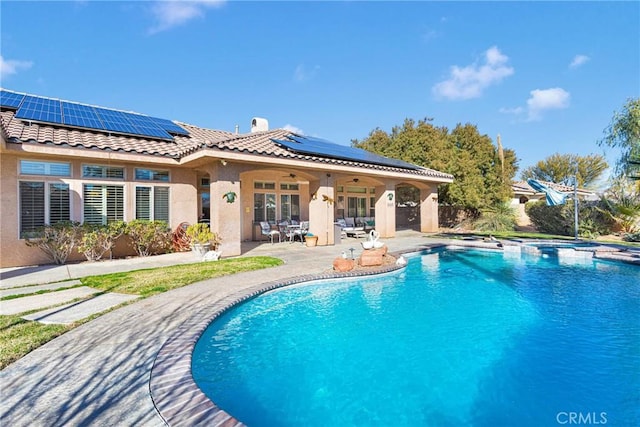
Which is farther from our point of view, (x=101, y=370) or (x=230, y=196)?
(x=230, y=196)

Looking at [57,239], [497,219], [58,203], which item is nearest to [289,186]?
[58,203]

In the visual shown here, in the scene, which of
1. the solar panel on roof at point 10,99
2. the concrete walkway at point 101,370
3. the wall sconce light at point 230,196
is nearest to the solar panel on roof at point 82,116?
the solar panel on roof at point 10,99

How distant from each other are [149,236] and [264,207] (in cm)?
741

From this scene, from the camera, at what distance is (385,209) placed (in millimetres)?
20531

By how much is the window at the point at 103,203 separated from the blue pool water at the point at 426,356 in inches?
350

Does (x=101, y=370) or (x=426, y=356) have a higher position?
(x=101, y=370)

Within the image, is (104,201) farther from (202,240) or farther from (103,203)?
(202,240)

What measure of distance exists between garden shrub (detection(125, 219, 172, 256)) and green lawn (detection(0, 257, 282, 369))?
3.35 m

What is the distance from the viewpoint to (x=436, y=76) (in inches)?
961

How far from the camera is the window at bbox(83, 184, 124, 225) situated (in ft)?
40.5

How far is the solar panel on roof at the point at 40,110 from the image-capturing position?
40.7 feet

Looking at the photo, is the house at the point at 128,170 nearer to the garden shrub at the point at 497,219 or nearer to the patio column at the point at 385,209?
the patio column at the point at 385,209

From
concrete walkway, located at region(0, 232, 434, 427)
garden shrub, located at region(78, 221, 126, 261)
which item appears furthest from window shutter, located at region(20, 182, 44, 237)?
concrete walkway, located at region(0, 232, 434, 427)

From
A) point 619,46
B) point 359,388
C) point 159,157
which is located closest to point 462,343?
point 359,388
